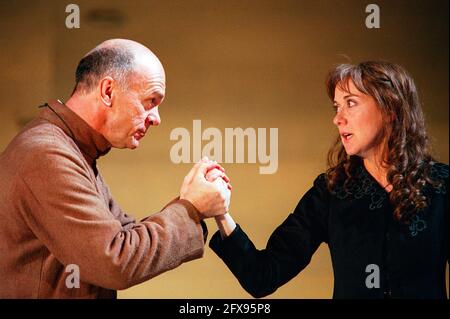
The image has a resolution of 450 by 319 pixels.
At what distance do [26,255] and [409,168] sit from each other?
1.04 m

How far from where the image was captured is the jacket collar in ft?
4.94

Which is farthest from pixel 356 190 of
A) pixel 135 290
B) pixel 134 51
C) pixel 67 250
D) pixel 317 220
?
pixel 135 290

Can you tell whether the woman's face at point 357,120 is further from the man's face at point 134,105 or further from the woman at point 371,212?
the man's face at point 134,105

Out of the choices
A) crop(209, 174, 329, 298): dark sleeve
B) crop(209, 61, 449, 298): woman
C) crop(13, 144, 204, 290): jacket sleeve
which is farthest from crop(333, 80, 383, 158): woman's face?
crop(13, 144, 204, 290): jacket sleeve

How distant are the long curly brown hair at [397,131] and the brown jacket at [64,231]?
588 mm

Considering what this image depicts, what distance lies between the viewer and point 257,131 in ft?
7.48

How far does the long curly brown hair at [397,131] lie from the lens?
5.68ft

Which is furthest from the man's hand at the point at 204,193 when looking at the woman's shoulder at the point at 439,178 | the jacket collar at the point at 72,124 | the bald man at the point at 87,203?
the woman's shoulder at the point at 439,178

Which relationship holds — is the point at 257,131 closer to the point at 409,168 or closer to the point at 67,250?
the point at 409,168

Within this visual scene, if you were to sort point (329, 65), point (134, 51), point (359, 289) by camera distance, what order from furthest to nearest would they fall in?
1. point (329, 65)
2. point (359, 289)
3. point (134, 51)

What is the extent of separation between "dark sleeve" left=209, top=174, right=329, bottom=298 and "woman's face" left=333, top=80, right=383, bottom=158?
163 mm

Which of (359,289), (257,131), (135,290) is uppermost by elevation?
(257,131)

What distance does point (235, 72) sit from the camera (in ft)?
7.67

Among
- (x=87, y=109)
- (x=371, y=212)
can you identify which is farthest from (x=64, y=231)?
(x=371, y=212)
